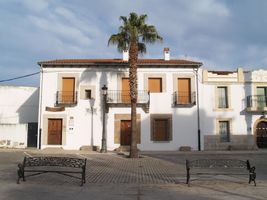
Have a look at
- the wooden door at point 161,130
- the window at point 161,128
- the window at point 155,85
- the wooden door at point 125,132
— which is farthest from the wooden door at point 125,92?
the wooden door at point 161,130

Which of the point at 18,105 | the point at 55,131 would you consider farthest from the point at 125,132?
the point at 18,105

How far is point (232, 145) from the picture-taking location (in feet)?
87.9

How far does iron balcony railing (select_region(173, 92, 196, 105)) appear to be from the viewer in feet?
86.8

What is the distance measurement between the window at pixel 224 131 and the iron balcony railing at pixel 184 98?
2.72m

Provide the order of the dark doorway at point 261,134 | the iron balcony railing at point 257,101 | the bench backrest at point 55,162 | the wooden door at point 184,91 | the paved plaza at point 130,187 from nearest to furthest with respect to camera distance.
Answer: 1. the paved plaza at point 130,187
2. the bench backrest at point 55,162
3. the wooden door at point 184,91
4. the iron balcony railing at point 257,101
5. the dark doorway at point 261,134

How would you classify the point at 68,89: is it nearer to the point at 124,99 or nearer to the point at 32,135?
the point at 124,99

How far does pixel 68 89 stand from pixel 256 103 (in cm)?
1335

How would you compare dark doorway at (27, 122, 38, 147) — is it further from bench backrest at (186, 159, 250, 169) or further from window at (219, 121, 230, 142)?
bench backrest at (186, 159, 250, 169)

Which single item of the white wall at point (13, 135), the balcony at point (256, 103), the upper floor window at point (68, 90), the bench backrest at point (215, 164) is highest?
the upper floor window at point (68, 90)

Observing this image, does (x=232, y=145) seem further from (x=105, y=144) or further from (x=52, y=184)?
(x=52, y=184)

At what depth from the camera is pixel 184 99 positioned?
2667 cm

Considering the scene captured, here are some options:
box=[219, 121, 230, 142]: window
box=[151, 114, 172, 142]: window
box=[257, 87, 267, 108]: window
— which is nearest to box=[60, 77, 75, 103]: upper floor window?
box=[151, 114, 172, 142]: window

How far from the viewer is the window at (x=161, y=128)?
86.6 ft

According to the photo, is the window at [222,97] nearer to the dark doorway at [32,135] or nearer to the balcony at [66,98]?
the balcony at [66,98]
